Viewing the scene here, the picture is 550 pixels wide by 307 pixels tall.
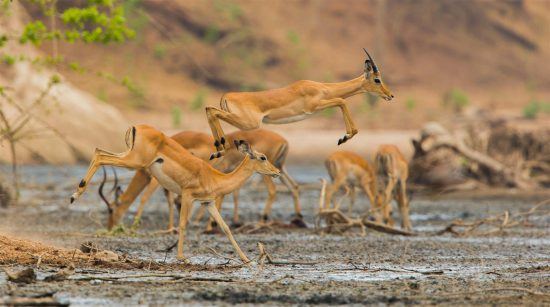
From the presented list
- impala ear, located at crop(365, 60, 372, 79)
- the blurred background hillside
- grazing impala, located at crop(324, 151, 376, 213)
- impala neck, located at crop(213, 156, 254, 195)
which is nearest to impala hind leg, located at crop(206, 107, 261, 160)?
impala neck, located at crop(213, 156, 254, 195)

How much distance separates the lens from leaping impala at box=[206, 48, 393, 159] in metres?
10.8

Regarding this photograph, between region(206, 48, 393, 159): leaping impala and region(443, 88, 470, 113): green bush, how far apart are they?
34.9 metres

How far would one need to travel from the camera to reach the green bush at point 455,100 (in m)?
47.1

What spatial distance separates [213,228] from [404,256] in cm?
390

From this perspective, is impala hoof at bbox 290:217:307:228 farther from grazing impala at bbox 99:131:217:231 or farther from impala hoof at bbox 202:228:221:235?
grazing impala at bbox 99:131:217:231

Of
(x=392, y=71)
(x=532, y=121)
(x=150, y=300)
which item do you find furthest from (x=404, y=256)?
(x=392, y=71)

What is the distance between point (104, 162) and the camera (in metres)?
10.3

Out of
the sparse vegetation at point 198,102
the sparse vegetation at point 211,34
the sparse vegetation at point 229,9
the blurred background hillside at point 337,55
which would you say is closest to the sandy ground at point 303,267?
the sparse vegetation at point 198,102

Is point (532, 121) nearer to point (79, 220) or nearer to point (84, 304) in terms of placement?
point (79, 220)

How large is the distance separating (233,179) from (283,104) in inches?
37.2

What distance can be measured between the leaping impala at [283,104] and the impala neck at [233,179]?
57 cm

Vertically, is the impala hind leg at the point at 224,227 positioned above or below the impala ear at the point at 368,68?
below

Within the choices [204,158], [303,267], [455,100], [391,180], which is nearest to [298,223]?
[391,180]

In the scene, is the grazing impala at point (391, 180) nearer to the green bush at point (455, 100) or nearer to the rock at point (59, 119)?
the rock at point (59, 119)
